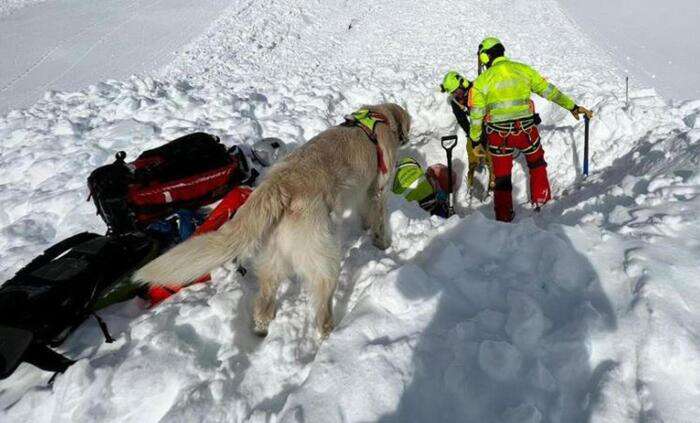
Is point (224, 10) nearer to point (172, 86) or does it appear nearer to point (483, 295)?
point (172, 86)

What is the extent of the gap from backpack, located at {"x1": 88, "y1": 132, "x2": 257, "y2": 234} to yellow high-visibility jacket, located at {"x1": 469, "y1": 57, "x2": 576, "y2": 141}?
276cm

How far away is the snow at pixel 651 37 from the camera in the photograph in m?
10.3

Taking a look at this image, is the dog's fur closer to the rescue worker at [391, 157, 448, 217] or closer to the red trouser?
the rescue worker at [391, 157, 448, 217]

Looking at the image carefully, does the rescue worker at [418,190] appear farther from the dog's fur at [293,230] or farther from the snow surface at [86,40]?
the snow surface at [86,40]

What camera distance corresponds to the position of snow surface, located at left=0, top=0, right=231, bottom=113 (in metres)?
11.5

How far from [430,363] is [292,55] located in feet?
39.2

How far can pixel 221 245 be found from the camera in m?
2.58

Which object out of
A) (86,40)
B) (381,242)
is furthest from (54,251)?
(86,40)

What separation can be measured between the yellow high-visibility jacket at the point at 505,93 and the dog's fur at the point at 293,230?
153 cm

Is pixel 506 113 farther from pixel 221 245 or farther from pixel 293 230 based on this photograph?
pixel 221 245

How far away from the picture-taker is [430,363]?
99.2 inches

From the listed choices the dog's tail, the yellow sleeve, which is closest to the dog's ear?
the yellow sleeve

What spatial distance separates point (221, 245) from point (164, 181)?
2.15m

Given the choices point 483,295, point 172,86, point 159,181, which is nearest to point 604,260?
point 483,295
